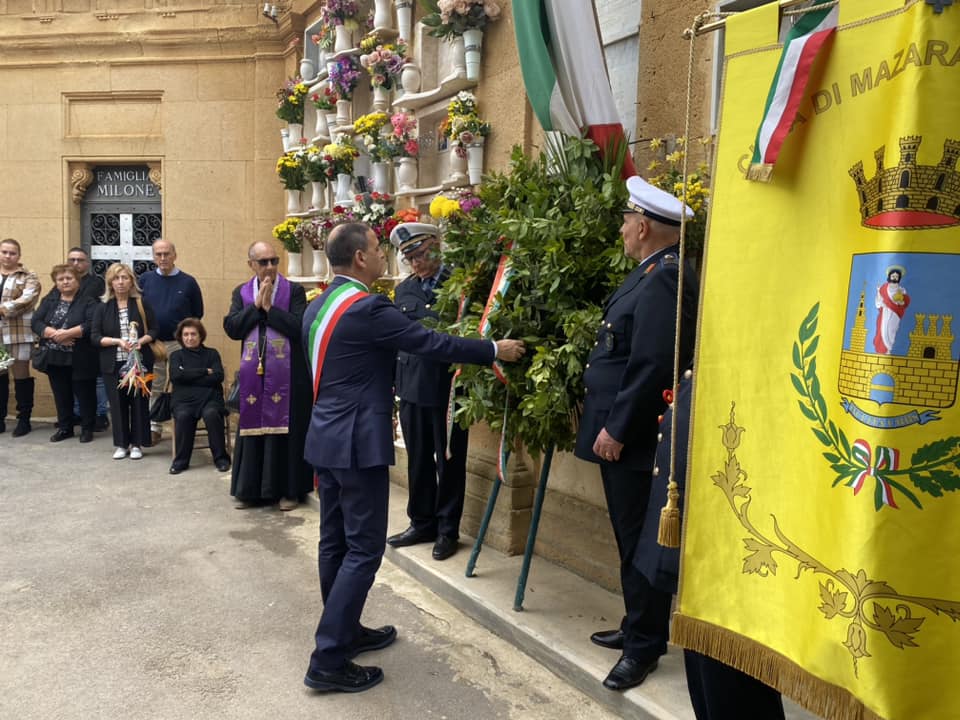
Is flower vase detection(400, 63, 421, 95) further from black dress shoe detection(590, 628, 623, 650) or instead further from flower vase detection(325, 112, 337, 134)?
black dress shoe detection(590, 628, 623, 650)

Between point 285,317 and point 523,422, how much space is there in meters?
2.69

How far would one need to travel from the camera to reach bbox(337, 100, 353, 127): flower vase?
7.26 m

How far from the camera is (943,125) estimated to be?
1426 millimetres

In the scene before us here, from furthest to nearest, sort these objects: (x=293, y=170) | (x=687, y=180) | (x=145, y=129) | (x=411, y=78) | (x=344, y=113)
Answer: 1. (x=145, y=129)
2. (x=293, y=170)
3. (x=344, y=113)
4. (x=411, y=78)
5. (x=687, y=180)

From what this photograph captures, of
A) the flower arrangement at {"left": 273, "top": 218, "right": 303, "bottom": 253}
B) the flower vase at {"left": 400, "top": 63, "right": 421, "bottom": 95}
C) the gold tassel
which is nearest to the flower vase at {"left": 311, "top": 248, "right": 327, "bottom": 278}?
the flower arrangement at {"left": 273, "top": 218, "right": 303, "bottom": 253}

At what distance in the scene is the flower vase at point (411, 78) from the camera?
19.4ft

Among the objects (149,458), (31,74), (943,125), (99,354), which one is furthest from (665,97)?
(31,74)

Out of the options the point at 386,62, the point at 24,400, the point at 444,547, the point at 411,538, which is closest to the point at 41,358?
the point at 24,400

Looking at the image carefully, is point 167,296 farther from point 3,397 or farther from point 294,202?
point 3,397

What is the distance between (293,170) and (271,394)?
3160mm

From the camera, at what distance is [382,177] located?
21.5ft

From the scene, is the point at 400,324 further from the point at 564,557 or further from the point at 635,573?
the point at 564,557

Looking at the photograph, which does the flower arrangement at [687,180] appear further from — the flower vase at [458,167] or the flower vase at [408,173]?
the flower vase at [408,173]

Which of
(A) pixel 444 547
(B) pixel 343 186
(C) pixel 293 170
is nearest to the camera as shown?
(A) pixel 444 547
